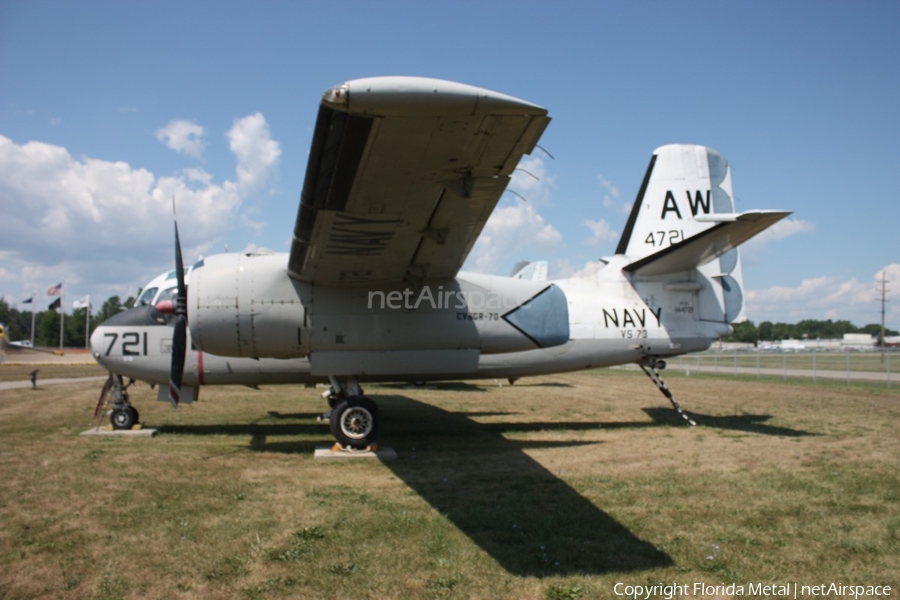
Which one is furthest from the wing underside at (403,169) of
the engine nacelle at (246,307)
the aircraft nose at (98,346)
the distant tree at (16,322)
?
the distant tree at (16,322)

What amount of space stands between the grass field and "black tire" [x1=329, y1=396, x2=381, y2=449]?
0.56 m

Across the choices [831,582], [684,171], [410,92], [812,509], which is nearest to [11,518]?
[410,92]

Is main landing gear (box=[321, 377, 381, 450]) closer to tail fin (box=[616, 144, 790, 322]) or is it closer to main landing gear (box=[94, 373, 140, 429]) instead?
main landing gear (box=[94, 373, 140, 429])

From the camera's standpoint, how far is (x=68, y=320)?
3477 inches

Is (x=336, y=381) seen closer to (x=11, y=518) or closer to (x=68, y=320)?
(x=11, y=518)

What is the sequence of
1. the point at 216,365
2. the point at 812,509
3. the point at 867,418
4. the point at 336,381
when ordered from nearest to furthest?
the point at 812,509, the point at 336,381, the point at 216,365, the point at 867,418

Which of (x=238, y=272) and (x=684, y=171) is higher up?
(x=684, y=171)

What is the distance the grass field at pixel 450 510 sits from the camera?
14.9ft

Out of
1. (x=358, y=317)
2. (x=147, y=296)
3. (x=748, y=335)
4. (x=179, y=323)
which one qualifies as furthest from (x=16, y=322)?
(x=748, y=335)

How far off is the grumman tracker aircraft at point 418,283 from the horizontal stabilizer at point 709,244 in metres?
0.04

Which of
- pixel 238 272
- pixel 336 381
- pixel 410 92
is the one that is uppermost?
pixel 410 92

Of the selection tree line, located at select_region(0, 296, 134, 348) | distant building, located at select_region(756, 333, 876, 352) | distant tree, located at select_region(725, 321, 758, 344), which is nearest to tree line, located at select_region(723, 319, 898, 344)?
distant tree, located at select_region(725, 321, 758, 344)

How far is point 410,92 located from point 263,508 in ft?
15.1

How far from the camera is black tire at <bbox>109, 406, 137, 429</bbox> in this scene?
450 inches
